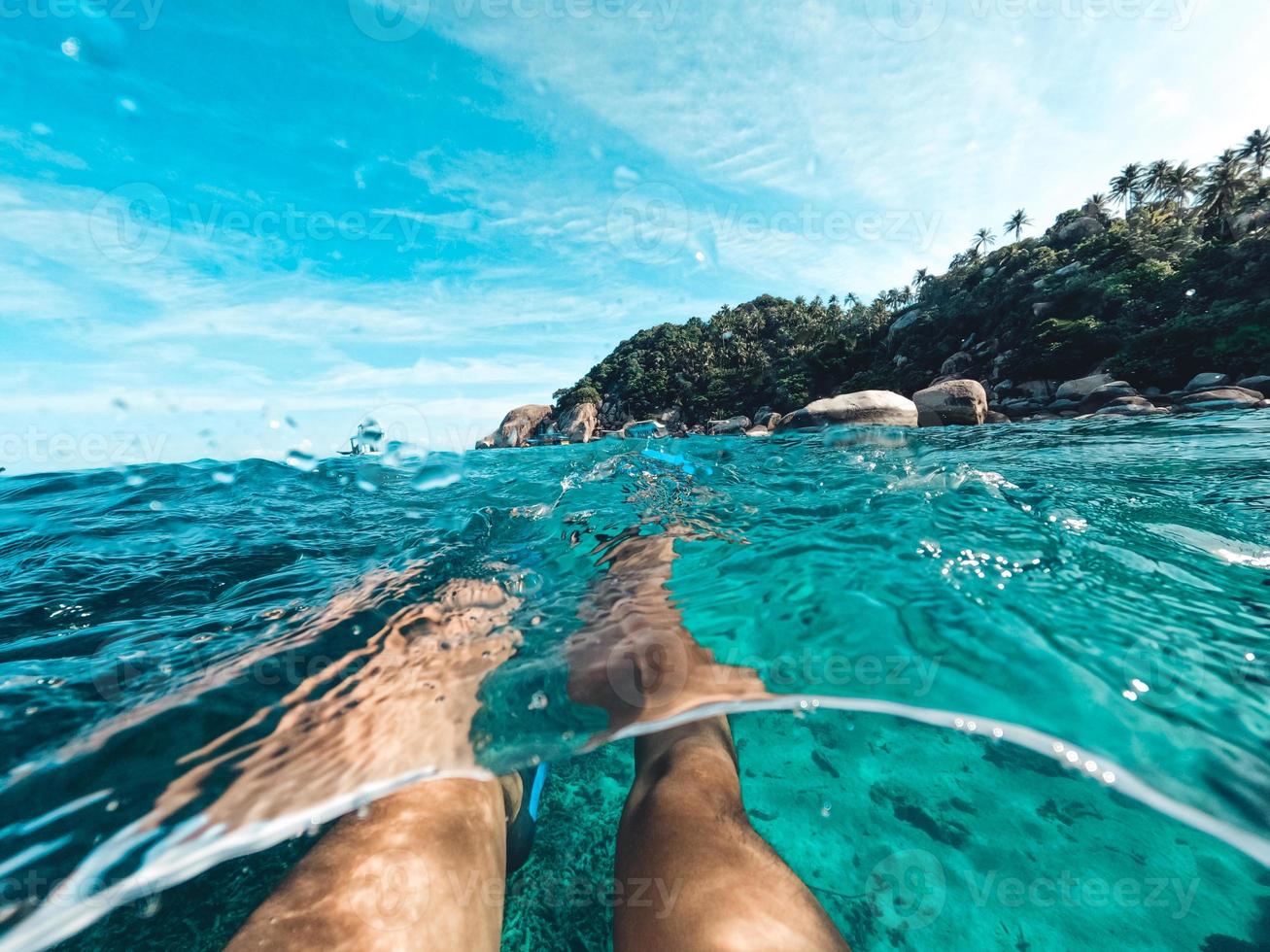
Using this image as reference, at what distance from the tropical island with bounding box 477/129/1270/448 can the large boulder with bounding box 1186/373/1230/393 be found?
8 cm

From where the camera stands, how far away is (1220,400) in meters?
16.2

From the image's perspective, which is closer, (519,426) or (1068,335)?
(1068,335)

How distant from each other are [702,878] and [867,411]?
18774 millimetres

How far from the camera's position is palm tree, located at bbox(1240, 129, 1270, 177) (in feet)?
100

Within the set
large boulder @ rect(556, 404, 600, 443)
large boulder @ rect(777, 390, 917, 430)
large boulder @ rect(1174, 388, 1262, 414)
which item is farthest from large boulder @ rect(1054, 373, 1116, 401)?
large boulder @ rect(556, 404, 600, 443)

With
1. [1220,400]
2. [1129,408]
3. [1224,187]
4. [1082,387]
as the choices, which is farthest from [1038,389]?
[1224,187]

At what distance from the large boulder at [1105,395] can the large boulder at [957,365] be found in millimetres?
11315

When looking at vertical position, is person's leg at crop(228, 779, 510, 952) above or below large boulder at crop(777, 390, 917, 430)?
below

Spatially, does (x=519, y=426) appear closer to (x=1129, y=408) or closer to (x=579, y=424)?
(x=579, y=424)

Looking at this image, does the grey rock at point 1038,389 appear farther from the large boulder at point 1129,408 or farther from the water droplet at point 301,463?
the water droplet at point 301,463

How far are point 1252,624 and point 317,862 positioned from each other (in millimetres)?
4375

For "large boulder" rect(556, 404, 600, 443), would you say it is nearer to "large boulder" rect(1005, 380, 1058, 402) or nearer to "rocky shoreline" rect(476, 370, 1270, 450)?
"rocky shoreline" rect(476, 370, 1270, 450)

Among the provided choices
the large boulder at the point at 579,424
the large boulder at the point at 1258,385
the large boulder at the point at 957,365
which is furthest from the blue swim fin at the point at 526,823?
the large boulder at the point at 579,424

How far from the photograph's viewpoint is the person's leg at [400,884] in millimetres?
1420
